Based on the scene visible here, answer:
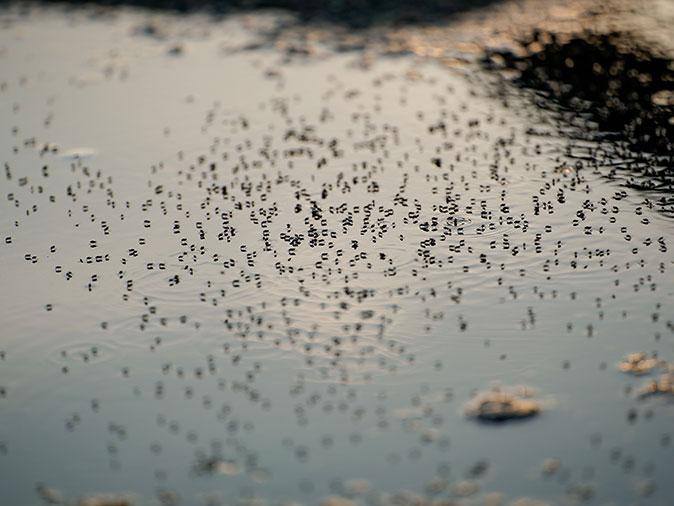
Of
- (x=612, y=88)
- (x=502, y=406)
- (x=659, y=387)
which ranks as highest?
(x=612, y=88)

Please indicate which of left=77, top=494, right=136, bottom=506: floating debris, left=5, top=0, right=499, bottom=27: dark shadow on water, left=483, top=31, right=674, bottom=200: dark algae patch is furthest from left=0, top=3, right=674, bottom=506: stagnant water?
left=5, top=0, right=499, bottom=27: dark shadow on water

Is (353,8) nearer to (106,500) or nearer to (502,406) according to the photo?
(502,406)

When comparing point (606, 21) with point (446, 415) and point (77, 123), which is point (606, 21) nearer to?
point (77, 123)

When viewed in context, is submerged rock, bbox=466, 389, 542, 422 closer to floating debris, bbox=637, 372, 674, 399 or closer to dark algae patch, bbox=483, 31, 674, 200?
floating debris, bbox=637, 372, 674, 399

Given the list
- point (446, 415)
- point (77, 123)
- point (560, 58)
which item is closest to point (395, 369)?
point (446, 415)

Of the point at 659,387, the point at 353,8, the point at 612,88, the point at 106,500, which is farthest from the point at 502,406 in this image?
the point at 353,8

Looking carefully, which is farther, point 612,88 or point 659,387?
point 612,88

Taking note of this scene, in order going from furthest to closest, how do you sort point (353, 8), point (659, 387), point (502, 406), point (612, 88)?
point (353, 8)
point (612, 88)
point (659, 387)
point (502, 406)

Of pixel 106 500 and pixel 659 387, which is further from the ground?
pixel 659 387
